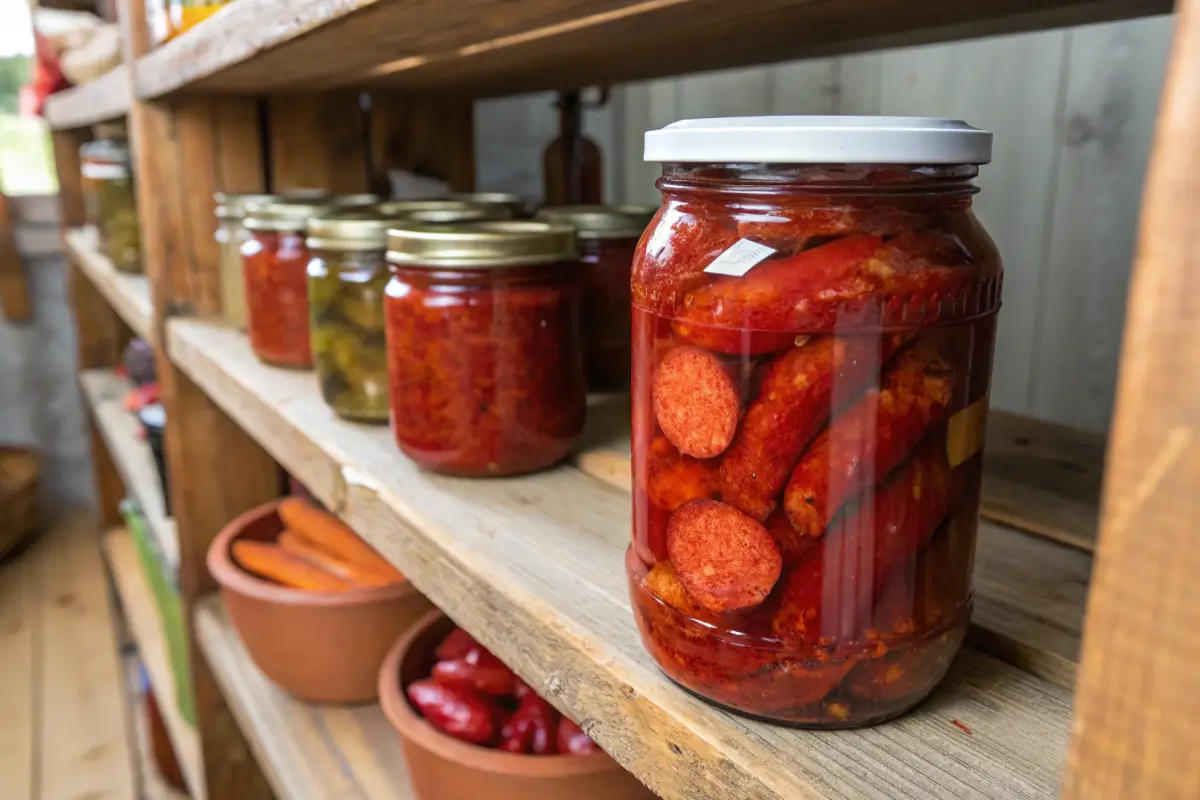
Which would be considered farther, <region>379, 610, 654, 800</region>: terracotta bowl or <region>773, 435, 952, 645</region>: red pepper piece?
<region>379, 610, 654, 800</region>: terracotta bowl

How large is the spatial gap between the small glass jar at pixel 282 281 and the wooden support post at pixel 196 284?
0.95 ft

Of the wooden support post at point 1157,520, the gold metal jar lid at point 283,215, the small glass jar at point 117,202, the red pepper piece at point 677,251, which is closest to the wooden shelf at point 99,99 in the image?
the small glass jar at point 117,202

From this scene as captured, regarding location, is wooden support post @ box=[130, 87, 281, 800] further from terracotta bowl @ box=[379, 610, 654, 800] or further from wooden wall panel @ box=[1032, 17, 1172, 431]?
wooden wall panel @ box=[1032, 17, 1172, 431]

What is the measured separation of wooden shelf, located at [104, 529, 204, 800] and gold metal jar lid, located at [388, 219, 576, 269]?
3.48ft

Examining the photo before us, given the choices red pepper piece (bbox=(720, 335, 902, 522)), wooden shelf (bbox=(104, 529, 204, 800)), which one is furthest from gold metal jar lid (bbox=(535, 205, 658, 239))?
wooden shelf (bbox=(104, 529, 204, 800))

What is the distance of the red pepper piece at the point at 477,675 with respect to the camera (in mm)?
790

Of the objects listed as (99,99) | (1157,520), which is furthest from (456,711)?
(99,99)

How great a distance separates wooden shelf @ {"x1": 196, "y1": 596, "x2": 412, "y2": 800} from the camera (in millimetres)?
950

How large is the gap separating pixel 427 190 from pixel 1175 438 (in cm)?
127

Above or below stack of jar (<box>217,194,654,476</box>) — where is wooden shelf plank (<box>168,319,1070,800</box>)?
below

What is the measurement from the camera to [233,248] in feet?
3.76

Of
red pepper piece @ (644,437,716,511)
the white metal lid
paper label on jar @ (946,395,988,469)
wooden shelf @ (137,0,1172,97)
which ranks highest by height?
wooden shelf @ (137,0,1172,97)

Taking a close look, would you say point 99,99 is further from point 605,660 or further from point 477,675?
point 605,660

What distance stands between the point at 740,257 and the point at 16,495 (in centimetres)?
257
